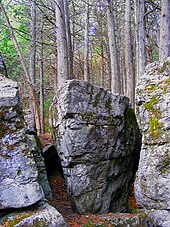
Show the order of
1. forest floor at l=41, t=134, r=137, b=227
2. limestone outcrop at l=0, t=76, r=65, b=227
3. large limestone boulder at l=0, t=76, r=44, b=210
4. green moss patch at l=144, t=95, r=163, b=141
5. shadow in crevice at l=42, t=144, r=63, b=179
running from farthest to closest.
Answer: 1. shadow in crevice at l=42, t=144, r=63, b=179
2. green moss patch at l=144, t=95, r=163, b=141
3. forest floor at l=41, t=134, r=137, b=227
4. large limestone boulder at l=0, t=76, r=44, b=210
5. limestone outcrop at l=0, t=76, r=65, b=227

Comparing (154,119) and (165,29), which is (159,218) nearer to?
(154,119)

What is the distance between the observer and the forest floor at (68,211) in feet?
16.3

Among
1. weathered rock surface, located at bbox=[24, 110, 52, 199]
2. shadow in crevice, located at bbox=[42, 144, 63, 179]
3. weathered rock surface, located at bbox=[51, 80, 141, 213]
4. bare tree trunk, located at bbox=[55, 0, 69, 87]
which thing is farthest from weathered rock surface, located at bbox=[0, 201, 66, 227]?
bare tree trunk, located at bbox=[55, 0, 69, 87]

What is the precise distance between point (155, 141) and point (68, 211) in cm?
266

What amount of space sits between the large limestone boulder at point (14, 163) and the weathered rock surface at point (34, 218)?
0.50 ft

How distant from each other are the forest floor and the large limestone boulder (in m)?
1.08

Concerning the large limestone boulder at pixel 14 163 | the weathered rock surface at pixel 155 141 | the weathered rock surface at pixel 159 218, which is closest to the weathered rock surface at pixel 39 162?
the large limestone boulder at pixel 14 163

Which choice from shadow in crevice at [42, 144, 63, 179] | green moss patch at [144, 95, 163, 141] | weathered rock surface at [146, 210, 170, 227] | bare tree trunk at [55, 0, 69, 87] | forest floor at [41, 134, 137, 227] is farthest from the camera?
bare tree trunk at [55, 0, 69, 87]

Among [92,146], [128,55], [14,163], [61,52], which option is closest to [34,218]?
[14,163]

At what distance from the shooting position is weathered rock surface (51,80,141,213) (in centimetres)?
590

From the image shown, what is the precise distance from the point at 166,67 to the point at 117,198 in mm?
3499

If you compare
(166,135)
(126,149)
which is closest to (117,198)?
(126,149)

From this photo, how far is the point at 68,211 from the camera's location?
19.7 feet

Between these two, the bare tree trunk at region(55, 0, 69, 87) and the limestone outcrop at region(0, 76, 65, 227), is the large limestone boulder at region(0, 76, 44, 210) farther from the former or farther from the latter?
the bare tree trunk at region(55, 0, 69, 87)
